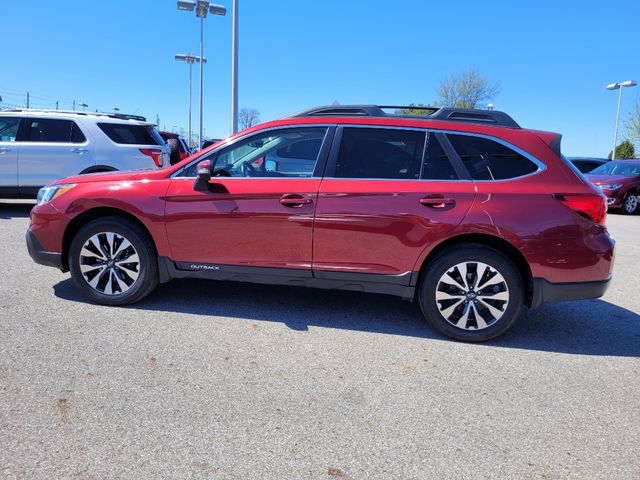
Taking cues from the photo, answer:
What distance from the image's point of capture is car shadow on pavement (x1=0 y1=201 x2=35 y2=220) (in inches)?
376

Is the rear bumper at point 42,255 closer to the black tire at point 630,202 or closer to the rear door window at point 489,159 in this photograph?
the rear door window at point 489,159

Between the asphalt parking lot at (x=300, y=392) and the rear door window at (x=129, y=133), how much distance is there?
530 cm

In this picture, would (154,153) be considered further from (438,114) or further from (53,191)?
(438,114)

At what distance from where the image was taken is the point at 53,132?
9367 mm

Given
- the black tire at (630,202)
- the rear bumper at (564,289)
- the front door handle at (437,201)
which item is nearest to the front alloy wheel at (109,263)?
the front door handle at (437,201)

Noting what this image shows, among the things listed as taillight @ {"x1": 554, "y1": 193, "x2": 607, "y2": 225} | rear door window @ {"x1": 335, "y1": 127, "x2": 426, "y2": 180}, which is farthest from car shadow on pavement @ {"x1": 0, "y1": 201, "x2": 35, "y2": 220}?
taillight @ {"x1": 554, "y1": 193, "x2": 607, "y2": 225}

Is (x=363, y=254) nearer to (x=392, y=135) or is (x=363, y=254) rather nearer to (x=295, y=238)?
(x=295, y=238)

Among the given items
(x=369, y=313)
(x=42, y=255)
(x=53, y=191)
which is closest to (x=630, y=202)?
(x=369, y=313)

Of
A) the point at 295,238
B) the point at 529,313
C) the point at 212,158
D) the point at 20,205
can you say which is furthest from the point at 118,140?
the point at 529,313

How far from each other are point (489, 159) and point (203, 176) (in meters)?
2.32

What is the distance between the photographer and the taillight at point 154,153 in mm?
9531

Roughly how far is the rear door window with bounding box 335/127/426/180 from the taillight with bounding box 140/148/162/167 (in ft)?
21.2

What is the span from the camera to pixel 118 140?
9.48 m

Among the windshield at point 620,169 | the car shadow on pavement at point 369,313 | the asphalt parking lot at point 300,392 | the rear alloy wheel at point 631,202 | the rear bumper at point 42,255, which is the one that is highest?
the windshield at point 620,169
